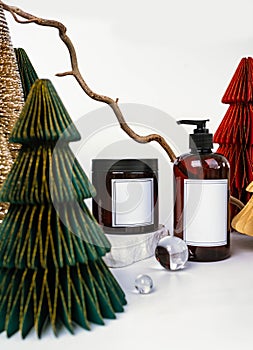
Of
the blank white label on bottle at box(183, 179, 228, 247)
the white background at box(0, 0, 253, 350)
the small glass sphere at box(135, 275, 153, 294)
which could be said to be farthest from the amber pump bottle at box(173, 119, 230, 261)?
the white background at box(0, 0, 253, 350)

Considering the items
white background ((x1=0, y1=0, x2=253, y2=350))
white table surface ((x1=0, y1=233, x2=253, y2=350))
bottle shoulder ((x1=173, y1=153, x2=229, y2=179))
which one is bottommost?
white table surface ((x1=0, y1=233, x2=253, y2=350))

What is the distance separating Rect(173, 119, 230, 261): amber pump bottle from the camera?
21.6 inches

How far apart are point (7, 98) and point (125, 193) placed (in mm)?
160

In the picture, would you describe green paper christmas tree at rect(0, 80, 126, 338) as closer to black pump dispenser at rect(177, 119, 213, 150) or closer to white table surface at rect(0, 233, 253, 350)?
white table surface at rect(0, 233, 253, 350)

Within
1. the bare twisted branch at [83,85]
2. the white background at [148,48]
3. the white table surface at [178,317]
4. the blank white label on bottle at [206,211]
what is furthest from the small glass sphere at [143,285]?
the white background at [148,48]

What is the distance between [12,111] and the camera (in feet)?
1.82

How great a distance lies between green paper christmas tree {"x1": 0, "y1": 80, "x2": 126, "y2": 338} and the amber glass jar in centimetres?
18

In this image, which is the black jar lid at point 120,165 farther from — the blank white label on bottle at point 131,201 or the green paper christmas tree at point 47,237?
the green paper christmas tree at point 47,237

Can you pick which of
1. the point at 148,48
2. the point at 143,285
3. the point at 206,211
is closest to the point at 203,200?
the point at 206,211

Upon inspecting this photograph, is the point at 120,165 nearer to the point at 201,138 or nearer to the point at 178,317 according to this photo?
the point at 201,138

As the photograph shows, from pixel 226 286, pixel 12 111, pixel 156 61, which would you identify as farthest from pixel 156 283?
pixel 156 61

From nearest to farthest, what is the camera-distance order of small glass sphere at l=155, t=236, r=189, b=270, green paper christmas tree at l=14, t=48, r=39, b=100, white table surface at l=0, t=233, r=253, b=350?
white table surface at l=0, t=233, r=253, b=350, small glass sphere at l=155, t=236, r=189, b=270, green paper christmas tree at l=14, t=48, r=39, b=100

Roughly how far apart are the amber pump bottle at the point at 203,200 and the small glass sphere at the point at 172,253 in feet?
0.12

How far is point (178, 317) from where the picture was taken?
0.39 meters
